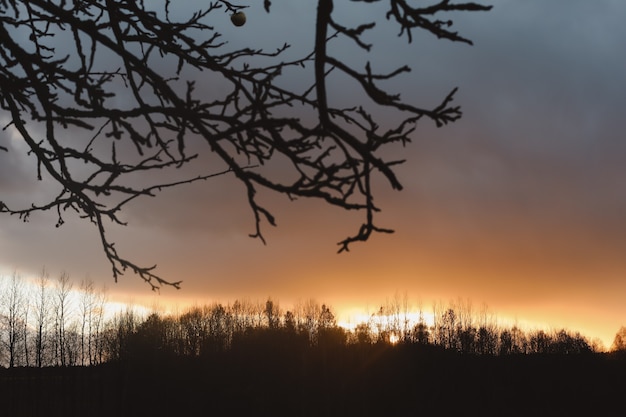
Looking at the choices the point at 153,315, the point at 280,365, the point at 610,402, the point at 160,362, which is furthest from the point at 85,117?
the point at 153,315

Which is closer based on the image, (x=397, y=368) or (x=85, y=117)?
(x=85, y=117)

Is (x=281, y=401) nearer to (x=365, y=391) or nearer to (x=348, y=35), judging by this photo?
(x=365, y=391)

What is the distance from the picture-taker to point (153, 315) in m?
48.2

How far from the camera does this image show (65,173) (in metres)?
3.70

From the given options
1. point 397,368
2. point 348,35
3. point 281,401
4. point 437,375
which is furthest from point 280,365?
→ point 348,35

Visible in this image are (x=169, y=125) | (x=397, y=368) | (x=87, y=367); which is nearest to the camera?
(x=169, y=125)

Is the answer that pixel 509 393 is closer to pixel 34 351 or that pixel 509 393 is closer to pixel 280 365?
pixel 280 365

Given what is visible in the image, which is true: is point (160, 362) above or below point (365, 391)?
above

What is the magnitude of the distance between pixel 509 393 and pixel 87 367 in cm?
1990

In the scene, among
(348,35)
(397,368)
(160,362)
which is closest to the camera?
(348,35)

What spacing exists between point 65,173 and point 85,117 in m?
1.01

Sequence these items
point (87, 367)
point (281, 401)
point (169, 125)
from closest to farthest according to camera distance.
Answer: point (169, 125) → point (87, 367) → point (281, 401)

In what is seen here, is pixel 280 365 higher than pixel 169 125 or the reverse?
the reverse

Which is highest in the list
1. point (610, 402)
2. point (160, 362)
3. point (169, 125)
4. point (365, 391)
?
point (169, 125)
